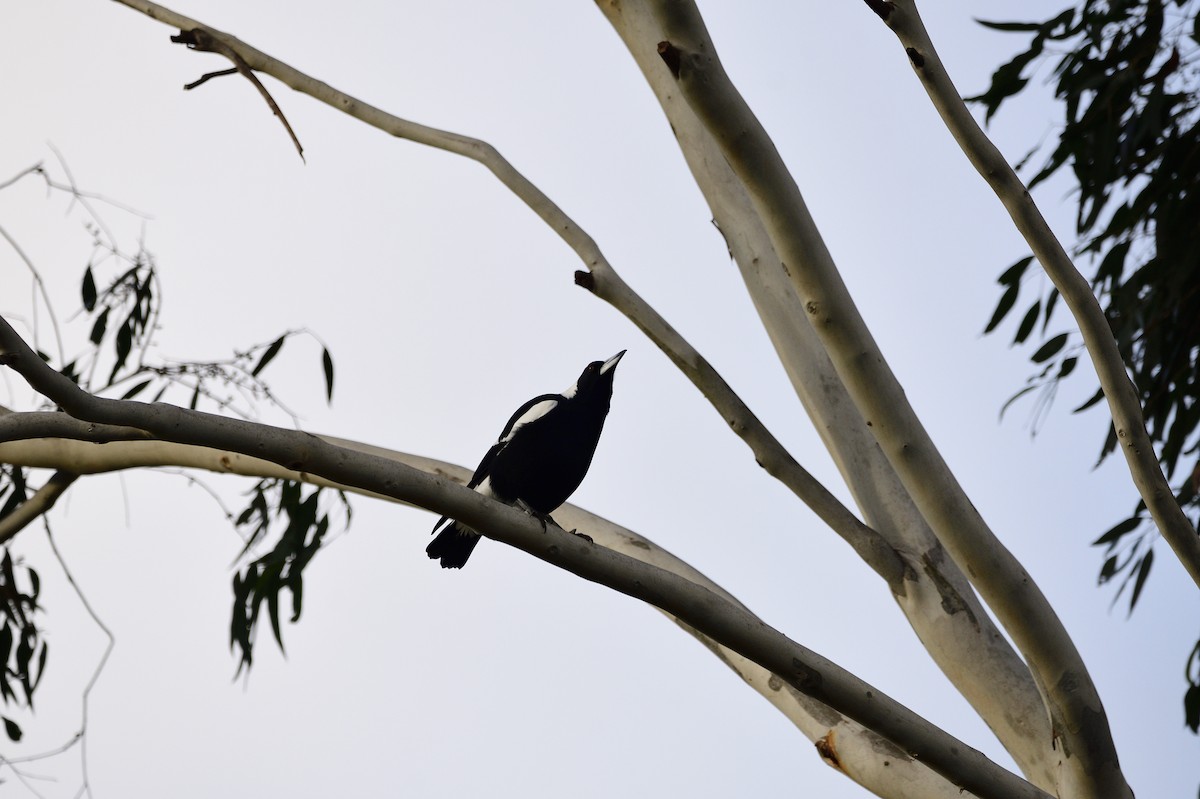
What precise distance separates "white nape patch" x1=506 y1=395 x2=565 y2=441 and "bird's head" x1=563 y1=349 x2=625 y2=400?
3.0 inches

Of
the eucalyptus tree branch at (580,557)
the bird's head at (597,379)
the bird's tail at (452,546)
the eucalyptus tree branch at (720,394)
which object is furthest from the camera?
the bird's head at (597,379)

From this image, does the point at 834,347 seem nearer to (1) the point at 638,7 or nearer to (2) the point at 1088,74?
(1) the point at 638,7

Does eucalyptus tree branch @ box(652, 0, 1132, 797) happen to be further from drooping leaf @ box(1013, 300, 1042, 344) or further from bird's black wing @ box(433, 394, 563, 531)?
drooping leaf @ box(1013, 300, 1042, 344)

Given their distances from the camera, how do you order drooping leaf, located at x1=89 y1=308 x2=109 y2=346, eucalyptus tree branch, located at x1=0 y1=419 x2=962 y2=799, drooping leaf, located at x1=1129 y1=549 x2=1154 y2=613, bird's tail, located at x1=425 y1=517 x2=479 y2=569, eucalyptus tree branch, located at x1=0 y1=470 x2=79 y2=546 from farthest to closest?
drooping leaf, located at x1=1129 y1=549 x2=1154 y2=613, drooping leaf, located at x1=89 y1=308 x2=109 y2=346, eucalyptus tree branch, located at x1=0 y1=470 x2=79 y2=546, bird's tail, located at x1=425 y1=517 x2=479 y2=569, eucalyptus tree branch, located at x1=0 y1=419 x2=962 y2=799

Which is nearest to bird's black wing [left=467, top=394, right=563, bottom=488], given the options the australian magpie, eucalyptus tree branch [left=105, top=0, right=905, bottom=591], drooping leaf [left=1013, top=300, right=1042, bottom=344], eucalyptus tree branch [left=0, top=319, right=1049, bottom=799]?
the australian magpie

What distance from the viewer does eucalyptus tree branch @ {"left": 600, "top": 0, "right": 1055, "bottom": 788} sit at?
6.71ft

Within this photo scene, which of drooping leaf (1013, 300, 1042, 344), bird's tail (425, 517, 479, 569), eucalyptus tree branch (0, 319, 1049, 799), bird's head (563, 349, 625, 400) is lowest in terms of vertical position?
eucalyptus tree branch (0, 319, 1049, 799)

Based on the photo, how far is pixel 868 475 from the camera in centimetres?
228

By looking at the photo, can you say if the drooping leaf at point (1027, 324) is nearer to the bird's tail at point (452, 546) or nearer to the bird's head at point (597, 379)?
the bird's head at point (597, 379)

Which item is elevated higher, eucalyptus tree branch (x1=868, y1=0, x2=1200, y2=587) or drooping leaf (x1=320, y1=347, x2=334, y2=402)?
drooping leaf (x1=320, y1=347, x2=334, y2=402)

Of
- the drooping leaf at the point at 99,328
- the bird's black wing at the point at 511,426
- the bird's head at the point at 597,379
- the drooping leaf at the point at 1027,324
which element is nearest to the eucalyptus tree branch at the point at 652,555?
the bird's black wing at the point at 511,426

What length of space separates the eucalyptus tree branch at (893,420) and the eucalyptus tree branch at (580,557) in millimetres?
216

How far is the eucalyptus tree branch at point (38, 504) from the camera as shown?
258cm

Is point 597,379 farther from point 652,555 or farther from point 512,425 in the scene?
point 652,555
